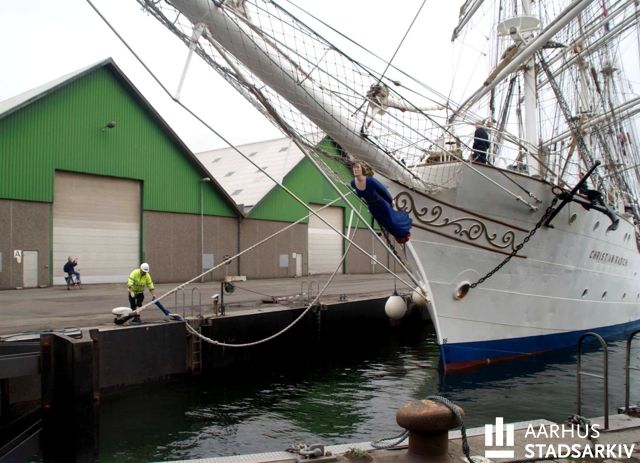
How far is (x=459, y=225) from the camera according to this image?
1149 cm

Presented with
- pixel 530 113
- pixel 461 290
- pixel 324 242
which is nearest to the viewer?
pixel 461 290

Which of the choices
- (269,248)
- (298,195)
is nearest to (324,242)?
(298,195)

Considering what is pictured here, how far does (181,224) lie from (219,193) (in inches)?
113

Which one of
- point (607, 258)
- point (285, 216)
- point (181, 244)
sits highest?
point (285, 216)

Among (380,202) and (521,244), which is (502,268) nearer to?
(521,244)

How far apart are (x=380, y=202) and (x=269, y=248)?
71.4 feet

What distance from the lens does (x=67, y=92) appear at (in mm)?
22281

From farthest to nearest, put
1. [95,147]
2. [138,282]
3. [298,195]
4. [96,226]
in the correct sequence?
[298,195], [96,226], [95,147], [138,282]

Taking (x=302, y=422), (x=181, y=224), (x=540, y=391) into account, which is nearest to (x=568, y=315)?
(x=540, y=391)

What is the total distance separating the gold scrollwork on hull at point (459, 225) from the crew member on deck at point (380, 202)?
0.30m

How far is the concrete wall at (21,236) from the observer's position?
20.4m

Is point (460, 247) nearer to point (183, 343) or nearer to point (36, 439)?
point (183, 343)

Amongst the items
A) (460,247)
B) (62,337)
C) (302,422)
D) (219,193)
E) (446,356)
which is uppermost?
(219,193)

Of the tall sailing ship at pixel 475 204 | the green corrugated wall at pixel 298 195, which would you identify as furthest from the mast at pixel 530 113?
the green corrugated wall at pixel 298 195
